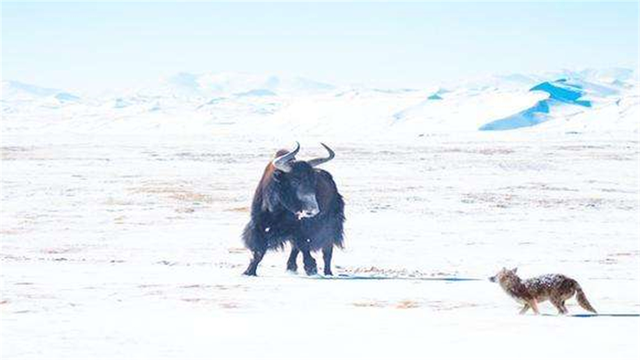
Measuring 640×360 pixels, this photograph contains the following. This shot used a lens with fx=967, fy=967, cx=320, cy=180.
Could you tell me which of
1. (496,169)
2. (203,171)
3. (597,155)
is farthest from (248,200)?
(597,155)

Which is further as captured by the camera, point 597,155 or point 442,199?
point 597,155

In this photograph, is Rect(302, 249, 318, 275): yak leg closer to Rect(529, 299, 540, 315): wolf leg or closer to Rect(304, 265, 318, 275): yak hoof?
Rect(304, 265, 318, 275): yak hoof

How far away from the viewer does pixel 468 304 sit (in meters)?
10.5

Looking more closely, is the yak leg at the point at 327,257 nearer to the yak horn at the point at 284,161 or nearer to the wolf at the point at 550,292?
the yak horn at the point at 284,161

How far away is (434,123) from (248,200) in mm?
79070

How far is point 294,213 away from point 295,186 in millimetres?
426

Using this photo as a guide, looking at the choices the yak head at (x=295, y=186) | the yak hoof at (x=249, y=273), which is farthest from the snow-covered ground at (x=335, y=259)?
the yak head at (x=295, y=186)

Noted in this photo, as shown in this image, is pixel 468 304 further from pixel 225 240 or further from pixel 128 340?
pixel 225 240

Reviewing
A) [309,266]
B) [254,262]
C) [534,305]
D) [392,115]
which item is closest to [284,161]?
[254,262]

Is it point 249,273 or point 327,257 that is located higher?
point 327,257

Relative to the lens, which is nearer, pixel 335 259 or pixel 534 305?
pixel 534 305

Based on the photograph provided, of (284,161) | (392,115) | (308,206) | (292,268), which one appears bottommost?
(392,115)

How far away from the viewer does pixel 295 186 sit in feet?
45.1

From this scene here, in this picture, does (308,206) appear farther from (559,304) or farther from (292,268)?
(559,304)
